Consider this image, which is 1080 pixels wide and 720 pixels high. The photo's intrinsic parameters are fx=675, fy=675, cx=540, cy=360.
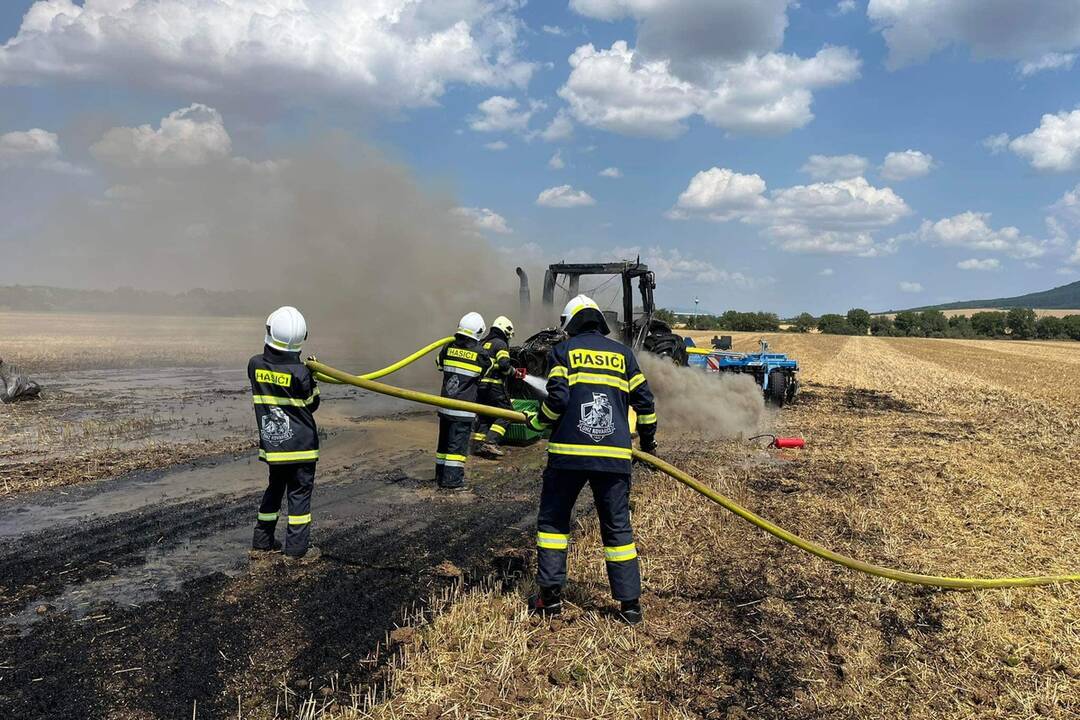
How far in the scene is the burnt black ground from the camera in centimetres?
330

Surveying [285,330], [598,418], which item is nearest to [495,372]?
[285,330]

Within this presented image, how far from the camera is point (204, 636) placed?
12.5 feet

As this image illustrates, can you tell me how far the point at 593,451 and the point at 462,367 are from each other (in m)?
3.78

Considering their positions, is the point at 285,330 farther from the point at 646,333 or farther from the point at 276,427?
the point at 646,333

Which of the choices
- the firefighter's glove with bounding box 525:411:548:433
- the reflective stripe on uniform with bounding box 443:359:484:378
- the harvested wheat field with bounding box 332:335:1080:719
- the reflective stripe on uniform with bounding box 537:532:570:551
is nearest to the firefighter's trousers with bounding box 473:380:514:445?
the reflective stripe on uniform with bounding box 443:359:484:378

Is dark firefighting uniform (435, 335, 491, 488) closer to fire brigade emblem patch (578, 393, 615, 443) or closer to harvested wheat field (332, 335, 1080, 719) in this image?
harvested wheat field (332, 335, 1080, 719)

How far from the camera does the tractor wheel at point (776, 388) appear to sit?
1366 cm

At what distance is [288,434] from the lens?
5.04m

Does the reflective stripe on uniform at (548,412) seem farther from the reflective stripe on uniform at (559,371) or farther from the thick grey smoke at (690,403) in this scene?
the thick grey smoke at (690,403)

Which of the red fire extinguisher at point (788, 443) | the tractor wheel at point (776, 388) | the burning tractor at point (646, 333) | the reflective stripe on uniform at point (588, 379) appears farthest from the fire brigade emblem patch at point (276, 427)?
Result: the tractor wheel at point (776, 388)

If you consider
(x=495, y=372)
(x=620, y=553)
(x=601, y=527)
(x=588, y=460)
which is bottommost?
(x=620, y=553)

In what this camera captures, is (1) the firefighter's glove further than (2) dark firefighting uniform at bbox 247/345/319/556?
No

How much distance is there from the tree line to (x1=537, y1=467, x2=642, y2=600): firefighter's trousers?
221 ft

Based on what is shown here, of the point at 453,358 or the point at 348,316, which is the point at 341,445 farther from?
the point at 348,316
